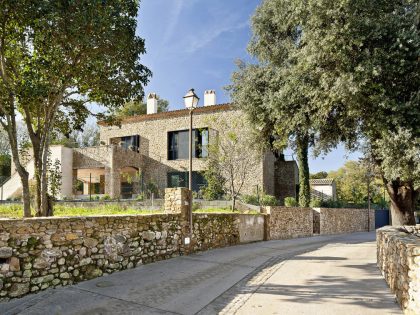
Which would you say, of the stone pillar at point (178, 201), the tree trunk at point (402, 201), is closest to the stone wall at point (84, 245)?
the stone pillar at point (178, 201)

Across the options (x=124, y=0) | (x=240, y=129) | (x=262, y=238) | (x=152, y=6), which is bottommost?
(x=262, y=238)

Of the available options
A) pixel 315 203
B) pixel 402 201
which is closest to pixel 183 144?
pixel 315 203

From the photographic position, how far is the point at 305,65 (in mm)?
13328

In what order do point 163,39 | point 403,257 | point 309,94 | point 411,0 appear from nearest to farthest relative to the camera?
point 403,257 < point 411,0 < point 309,94 < point 163,39

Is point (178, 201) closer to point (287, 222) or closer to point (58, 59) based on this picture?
point (58, 59)

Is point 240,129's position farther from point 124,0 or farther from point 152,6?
point 124,0

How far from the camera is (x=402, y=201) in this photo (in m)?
15.4

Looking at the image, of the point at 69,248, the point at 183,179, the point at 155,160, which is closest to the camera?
the point at 69,248

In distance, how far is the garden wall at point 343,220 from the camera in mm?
24297

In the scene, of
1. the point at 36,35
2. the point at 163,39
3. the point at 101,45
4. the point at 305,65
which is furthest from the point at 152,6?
the point at 305,65

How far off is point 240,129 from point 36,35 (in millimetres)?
14034

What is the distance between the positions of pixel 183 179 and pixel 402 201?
50.1 ft

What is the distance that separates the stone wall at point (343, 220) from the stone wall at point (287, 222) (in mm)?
1886

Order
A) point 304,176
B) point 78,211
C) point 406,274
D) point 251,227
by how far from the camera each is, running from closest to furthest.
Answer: point 406,274, point 78,211, point 251,227, point 304,176
